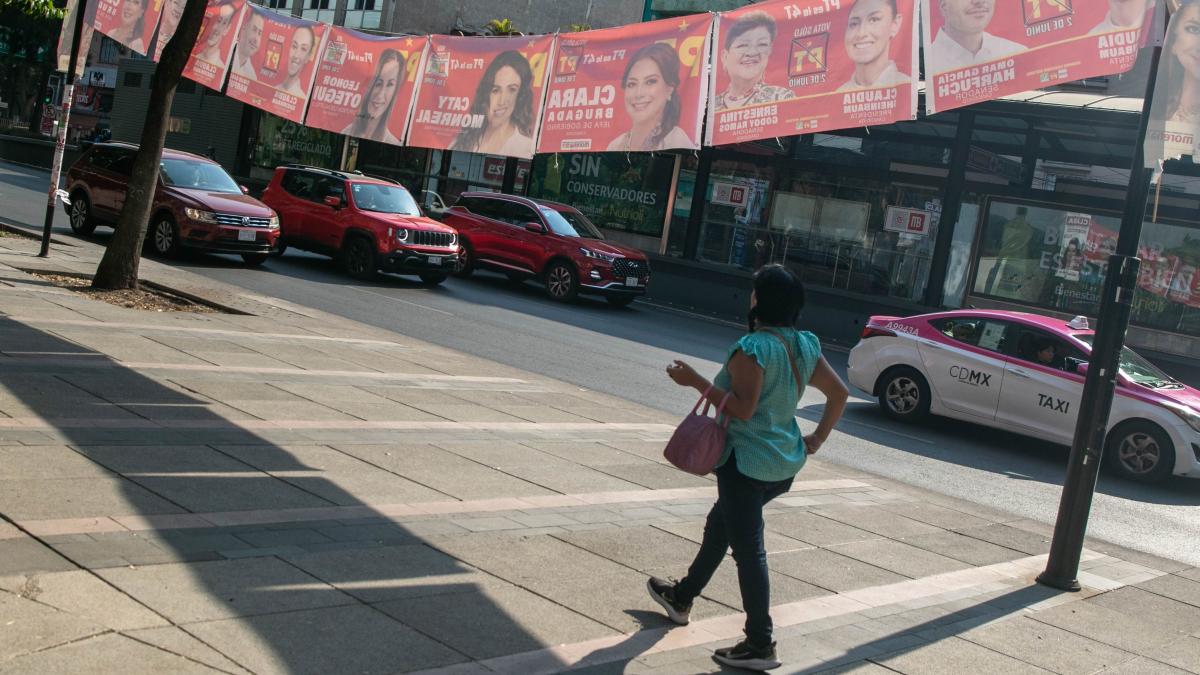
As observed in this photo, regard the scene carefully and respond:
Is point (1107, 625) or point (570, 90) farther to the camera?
point (570, 90)

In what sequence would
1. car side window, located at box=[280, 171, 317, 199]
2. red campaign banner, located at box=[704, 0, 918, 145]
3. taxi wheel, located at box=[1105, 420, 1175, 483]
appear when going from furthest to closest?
1. car side window, located at box=[280, 171, 317, 199]
2. red campaign banner, located at box=[704, 0, 918, 145]
3. taxi wheel, located at box=[1105, 420, 1175, 483]

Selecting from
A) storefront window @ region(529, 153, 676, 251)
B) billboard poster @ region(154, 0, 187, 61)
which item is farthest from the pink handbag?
storefront window @ region(529, 153, 676, 251)

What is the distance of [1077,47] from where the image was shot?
40.3 ft

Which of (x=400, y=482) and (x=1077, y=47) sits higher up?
(x=1077, y=47)

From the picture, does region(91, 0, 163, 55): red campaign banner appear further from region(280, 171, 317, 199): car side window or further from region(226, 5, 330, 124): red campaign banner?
region(280, 171, 317, 199): car side window

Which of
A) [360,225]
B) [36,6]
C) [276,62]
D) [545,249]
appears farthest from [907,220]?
[36,6]

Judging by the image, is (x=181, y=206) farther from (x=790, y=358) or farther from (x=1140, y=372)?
(x=790, y=358)

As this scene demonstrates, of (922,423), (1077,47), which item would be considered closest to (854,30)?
(1077,47)

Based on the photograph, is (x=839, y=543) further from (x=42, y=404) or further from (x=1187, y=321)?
(x=1187, y=321)

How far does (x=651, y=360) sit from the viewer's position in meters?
16.6

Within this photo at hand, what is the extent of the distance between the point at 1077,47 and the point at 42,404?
33.5 feet

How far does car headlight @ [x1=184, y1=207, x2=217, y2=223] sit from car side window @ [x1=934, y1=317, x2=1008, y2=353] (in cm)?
1138

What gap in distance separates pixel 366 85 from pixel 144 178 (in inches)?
189

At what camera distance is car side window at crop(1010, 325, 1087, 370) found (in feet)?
43.5
